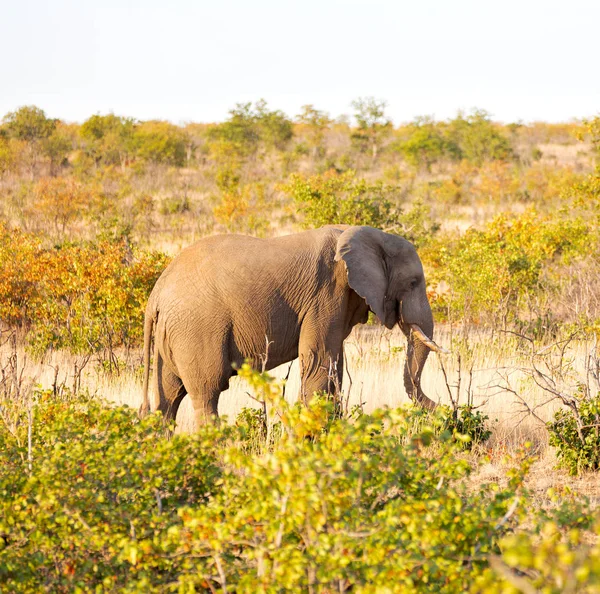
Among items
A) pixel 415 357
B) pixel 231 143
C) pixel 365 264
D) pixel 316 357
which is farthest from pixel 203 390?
pixel 231 143

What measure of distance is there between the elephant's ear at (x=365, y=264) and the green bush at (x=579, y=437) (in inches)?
70.1

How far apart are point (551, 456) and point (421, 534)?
3.86 m

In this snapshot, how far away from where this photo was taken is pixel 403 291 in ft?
25.6

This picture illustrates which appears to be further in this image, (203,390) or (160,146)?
(160,146)

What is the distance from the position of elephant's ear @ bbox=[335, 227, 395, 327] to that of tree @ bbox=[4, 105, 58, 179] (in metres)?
33.9

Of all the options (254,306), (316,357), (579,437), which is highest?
(254,306)

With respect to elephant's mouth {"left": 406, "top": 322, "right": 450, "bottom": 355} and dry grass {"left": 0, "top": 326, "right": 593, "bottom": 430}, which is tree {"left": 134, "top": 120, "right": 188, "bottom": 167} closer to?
dry grass {"left": 0, "top": 326, "right": 593, "bottom": 430}

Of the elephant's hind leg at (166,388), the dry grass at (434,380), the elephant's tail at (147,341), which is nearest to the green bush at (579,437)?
the dry grass at (434,380)

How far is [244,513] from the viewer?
3.58 metres

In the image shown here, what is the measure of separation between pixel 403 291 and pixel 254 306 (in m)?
1.51

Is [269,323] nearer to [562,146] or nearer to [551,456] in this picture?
[551,456]

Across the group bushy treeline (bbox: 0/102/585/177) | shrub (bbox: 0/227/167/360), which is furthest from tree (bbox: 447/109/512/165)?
shrub (bbox: 0/227/167/360)

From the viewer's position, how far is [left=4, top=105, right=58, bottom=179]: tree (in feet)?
130

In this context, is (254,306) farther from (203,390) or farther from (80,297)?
(80,297)
